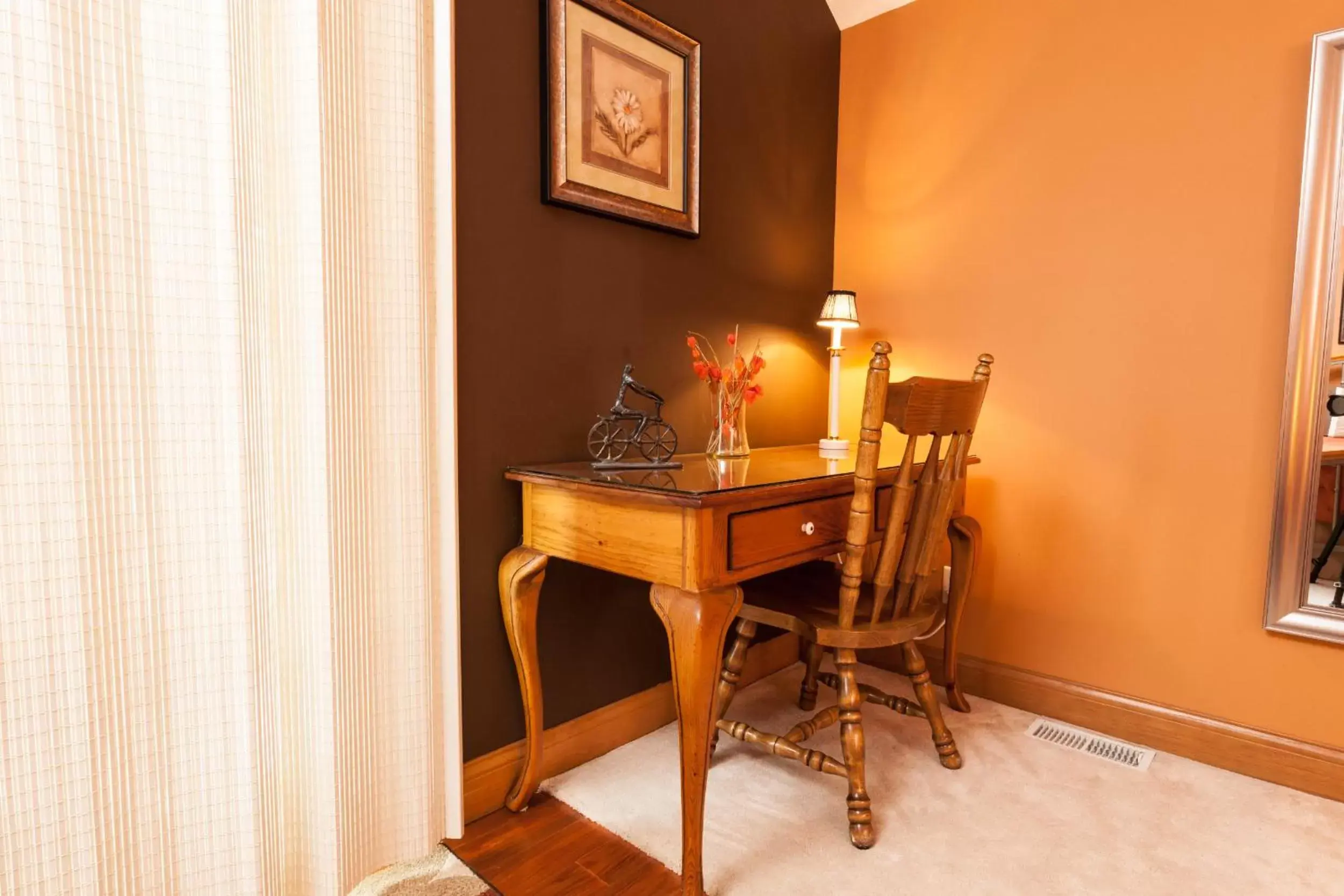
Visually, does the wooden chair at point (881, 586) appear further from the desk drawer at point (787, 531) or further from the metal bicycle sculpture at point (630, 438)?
the metal bicycle sculpture at point (630, 438)

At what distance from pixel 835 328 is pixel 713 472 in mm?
881

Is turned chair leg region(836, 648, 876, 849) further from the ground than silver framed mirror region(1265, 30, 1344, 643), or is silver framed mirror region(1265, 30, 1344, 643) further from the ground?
silver framed mirror region(1265, 30, 1344, 643)

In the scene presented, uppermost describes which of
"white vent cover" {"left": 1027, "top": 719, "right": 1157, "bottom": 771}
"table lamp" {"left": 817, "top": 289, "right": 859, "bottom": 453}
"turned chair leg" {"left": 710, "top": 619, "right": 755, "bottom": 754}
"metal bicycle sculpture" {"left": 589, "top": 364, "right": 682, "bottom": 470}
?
"table lamp" {"left": 817, "top": 289, "right": 859, "bottom": 453}

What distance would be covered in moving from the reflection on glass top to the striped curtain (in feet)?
1.04

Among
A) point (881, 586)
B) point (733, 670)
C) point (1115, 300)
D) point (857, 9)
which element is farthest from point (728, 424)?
point (857, 9)

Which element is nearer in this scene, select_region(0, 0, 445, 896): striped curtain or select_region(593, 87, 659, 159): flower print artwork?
select_region(0, 0, 445, 896): striped curtain

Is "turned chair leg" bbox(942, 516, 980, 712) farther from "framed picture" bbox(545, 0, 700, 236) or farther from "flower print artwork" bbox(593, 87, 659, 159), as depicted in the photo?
"flower print artwork" bbox(593, 87, 659, 159)

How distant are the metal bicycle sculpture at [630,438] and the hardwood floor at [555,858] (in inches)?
31.5

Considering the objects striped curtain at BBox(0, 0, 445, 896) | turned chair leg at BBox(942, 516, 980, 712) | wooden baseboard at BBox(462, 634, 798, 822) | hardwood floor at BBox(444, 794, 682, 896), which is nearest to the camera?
striped curtain at BBox(0, 0, 445, 896)

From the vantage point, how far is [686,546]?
4.14 feet

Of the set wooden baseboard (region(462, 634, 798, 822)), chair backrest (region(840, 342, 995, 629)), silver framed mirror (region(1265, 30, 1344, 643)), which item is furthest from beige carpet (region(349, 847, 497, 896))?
silver framed mirror (region(1265, 30, 1344, 643))

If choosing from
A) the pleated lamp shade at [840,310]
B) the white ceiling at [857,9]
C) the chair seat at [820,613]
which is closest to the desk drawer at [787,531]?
the chair seat at [820,613]

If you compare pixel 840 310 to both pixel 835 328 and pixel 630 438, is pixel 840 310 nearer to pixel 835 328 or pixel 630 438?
pixel 835 328

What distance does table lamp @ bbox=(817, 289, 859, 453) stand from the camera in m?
2.08
